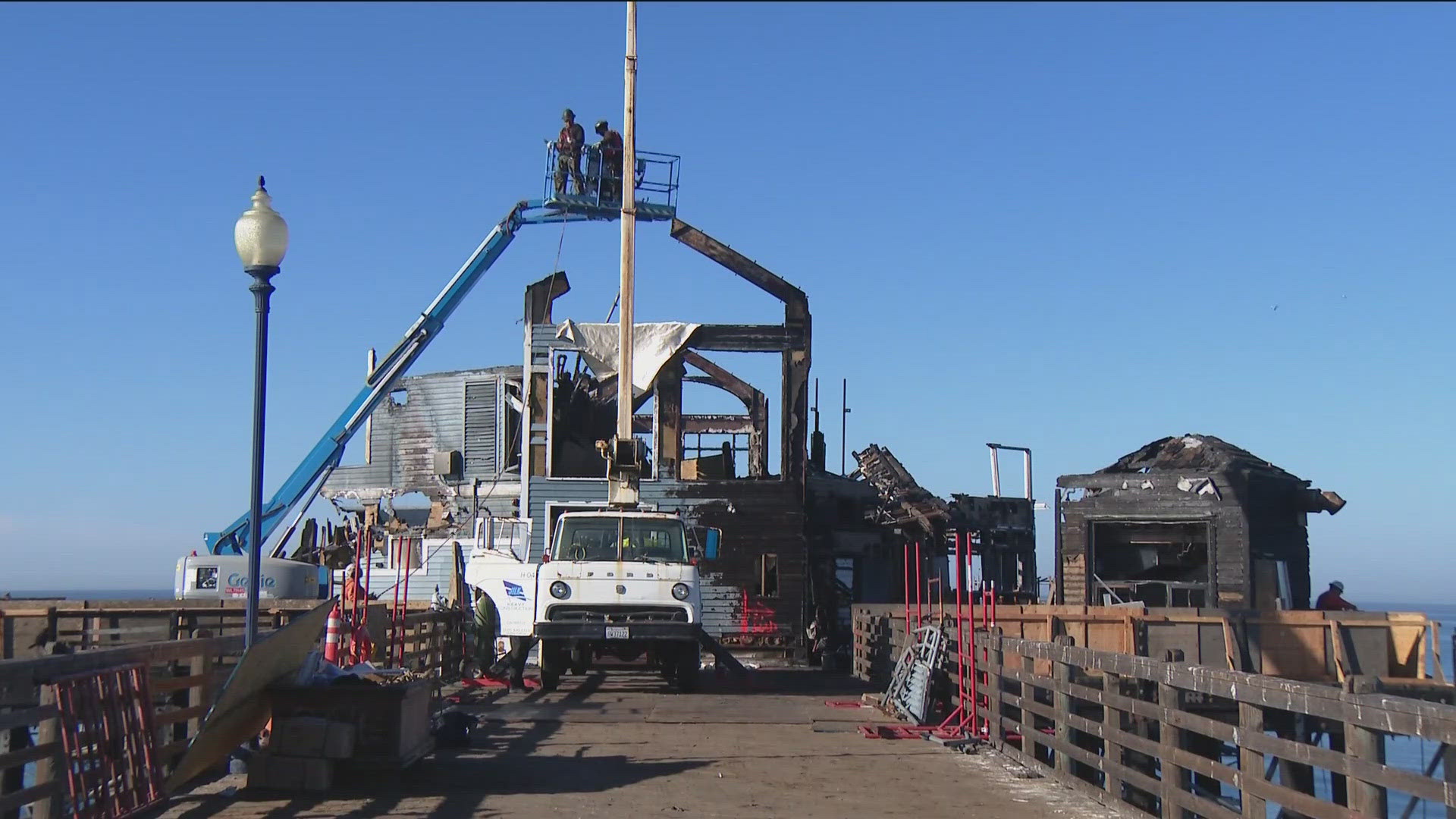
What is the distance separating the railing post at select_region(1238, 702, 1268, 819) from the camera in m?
8.06

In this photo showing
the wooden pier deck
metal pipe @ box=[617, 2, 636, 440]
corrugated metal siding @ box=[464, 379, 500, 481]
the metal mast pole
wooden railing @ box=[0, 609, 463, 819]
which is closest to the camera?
wooden railing @ box=[0, 609, 463, 819]

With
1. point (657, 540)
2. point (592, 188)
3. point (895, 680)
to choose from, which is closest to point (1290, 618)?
point (895, 680)

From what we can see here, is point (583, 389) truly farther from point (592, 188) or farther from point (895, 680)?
point (895, 680)

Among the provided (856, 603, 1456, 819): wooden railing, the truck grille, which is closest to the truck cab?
the truck grille

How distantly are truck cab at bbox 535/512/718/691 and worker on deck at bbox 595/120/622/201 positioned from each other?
14.9 meters

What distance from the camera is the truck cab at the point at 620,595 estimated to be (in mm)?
18547

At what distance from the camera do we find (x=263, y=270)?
35.8 ft

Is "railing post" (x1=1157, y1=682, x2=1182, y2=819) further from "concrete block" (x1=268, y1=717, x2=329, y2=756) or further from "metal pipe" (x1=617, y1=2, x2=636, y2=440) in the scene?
"metal pipe" (x1=617, y1=2, x2=636, y2=440)

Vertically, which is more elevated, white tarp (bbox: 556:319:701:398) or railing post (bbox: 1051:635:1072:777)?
white tarp (bbox: 556:319:701:398)

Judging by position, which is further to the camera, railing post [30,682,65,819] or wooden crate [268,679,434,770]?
wooden crate [268,679,434,770]

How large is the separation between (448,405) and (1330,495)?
92.4ft

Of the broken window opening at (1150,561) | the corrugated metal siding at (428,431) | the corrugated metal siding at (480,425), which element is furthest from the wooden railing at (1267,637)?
the corrugated metal siding at (428,431)

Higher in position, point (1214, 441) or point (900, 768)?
point (1214, 441)

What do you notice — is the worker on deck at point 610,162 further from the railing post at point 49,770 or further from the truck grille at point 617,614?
the railing post at point 49,770
